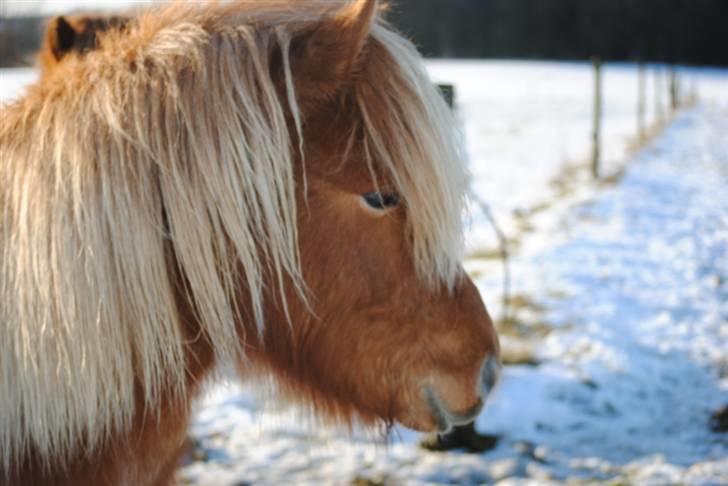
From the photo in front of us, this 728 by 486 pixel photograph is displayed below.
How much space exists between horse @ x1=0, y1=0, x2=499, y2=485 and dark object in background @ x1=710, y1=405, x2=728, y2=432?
255 centimetres

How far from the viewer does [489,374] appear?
5.57ft

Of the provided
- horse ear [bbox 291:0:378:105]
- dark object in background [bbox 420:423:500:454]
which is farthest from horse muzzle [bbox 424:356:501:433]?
dark object in background [bbox 420:423:500:454]

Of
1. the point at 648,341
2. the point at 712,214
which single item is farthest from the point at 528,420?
the point at 712,214

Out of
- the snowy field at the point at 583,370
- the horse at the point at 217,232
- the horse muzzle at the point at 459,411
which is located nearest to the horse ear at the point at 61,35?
the snowy field at the point at 583,370

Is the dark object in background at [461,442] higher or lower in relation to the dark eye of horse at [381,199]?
lower

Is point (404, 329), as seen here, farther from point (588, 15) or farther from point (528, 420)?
point (588, 15)

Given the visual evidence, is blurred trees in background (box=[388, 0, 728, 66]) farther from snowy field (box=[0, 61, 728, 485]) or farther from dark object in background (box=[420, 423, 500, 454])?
dark object in background (box=[420, 423, 500, 454])

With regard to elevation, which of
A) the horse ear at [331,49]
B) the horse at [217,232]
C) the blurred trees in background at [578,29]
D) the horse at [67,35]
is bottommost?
the horse at [217,232]

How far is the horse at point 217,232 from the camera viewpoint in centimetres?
135

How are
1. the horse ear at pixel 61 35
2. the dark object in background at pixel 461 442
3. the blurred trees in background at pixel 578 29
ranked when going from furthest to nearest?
1. the blurred trees in background at pixel 578 29
2. the dark object in background at pixel 461 442
3. the horse ear at pixel 61 35

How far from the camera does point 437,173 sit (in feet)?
5.02

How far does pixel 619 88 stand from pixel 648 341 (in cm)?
2812

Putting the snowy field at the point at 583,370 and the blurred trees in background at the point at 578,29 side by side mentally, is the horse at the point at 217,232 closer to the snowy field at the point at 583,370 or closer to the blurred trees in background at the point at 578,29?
the snowy field at the point at 583,370

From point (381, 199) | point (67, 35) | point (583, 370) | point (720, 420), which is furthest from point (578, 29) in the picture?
point (381, 199)
